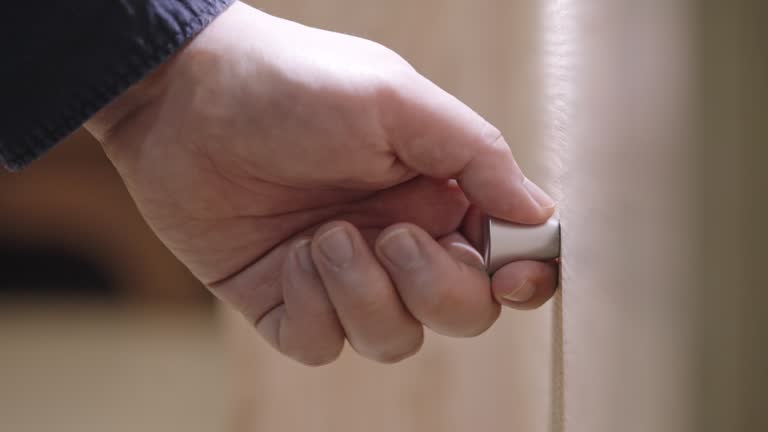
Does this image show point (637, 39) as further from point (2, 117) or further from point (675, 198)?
point (2, 117)

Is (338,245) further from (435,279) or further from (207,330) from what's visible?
(207,330)

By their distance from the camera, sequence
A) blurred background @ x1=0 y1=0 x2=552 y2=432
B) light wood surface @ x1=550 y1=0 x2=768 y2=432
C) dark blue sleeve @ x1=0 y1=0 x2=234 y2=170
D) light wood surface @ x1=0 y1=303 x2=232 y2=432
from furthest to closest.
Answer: light wood surface @ x1=0 y1=303 x2=232 y2=432, blurred background @ x1=0 y1=0 x2=552 y2=432, dark blue sleeve @ x1=0 y1=0 x2=234 y2=170, light wood surface @ x1=550 y1=0 x2=768 y2=432

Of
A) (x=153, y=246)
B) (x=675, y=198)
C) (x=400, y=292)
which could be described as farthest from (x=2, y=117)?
(x=153, y=246)

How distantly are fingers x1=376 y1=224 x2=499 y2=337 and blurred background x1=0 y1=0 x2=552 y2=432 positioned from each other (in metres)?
0.08

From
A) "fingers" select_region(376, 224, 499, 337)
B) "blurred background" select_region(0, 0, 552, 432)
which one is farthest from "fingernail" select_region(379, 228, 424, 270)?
"blurred background" select_region(0, 0, 552, 432)

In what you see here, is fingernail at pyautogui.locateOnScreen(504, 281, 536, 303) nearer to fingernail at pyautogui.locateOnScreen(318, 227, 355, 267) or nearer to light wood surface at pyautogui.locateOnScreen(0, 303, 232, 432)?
fingernail at pyautogui.locateOnScreen(318, 227, 355, 267)

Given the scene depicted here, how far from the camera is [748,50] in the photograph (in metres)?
0.12

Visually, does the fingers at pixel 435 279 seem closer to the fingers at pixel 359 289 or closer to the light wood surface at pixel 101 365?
the fingers at pixel 359 289

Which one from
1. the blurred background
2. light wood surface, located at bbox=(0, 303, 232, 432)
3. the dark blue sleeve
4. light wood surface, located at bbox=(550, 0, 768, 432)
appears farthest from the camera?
light wood surface, located at bbox=(0, 303, 232, 432)

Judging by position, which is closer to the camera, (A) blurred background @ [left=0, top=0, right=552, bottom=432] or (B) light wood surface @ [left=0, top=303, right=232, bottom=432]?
(A) blurred background @ [left=0, top=0, right=552, bottom=432]

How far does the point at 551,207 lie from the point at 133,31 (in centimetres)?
19

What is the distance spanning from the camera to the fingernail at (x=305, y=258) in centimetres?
36

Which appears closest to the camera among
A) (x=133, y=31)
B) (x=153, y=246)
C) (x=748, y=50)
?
(x=748, y=50)

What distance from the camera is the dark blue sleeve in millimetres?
317
